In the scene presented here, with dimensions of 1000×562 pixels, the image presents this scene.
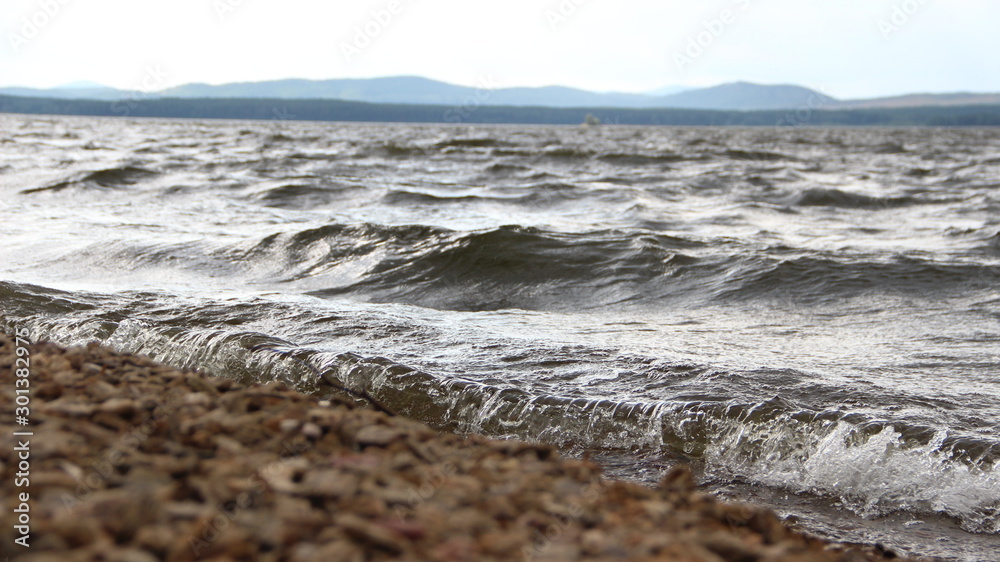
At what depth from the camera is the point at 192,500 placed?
6.87 ft

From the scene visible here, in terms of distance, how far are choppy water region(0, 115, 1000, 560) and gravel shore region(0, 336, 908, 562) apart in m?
1.69

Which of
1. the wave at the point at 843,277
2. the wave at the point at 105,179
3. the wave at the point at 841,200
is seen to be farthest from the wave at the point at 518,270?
the wave at the point at 105,179

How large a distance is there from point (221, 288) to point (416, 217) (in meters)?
5.81

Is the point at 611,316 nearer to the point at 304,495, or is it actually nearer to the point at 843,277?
the point at 843,277

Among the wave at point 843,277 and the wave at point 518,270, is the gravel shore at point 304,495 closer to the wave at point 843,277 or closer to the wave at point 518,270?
the wave at point 518,270

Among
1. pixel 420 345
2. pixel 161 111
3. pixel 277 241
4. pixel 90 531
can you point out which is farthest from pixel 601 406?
pixel 161 111

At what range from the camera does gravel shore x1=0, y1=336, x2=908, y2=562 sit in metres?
1.92

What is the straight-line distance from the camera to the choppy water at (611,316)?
4.38m

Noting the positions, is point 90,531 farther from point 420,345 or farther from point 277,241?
point 277,241

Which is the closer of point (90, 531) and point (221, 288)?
point (90, 531)

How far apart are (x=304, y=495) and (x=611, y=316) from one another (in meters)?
5.83

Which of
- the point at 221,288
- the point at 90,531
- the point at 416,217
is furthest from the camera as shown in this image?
the point at 416,217

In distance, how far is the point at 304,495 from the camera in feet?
7.00

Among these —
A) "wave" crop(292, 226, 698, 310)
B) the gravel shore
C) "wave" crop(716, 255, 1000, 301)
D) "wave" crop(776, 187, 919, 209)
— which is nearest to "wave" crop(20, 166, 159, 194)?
"wave" crop(292, 226, 698, 310)
